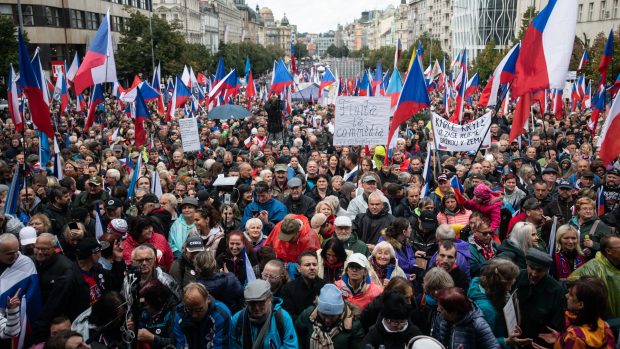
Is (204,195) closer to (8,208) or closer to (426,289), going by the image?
(8,208)

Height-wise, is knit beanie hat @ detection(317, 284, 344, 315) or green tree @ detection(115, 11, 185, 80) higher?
green tree @ detection(115, 11, 185, 80)

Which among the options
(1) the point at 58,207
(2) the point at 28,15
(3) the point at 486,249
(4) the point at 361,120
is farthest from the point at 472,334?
(2) the point at 28,15

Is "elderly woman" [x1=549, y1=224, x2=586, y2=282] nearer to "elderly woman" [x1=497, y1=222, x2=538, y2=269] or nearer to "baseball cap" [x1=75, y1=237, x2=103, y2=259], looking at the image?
"elderly woman" [x1=497, y1=222, x2=538, y2=269]

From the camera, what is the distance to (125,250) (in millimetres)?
5680

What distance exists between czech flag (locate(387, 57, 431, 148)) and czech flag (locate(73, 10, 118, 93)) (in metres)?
5.96

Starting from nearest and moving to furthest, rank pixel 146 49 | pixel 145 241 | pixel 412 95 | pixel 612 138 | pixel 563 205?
1. pixel 145 241
2. pixel 612 138
3. pixel 563 205
4. pixel 412 95
5. pixel 146 49

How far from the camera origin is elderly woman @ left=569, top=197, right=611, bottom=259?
208 inches

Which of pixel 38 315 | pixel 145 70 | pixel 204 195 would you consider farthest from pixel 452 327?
pixel 145 70

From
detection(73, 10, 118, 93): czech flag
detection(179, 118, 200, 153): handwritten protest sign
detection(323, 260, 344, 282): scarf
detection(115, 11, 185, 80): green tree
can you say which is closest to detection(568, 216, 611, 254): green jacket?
detection(323, 260, 344, 282): scarf

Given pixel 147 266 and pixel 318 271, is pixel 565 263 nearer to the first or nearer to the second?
pixel 318 271

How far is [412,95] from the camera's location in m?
8.99

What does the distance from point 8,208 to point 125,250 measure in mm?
2341

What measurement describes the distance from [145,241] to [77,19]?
147 ft

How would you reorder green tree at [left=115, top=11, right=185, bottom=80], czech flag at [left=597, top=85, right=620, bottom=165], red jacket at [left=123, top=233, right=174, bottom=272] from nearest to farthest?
red jacket at [left=123, top=233, right=174, bottom=272], czech flag at [left=597, top=85, right=620, bottom=165], green tree at [left=115, top=11, right=185, bottom=80]
